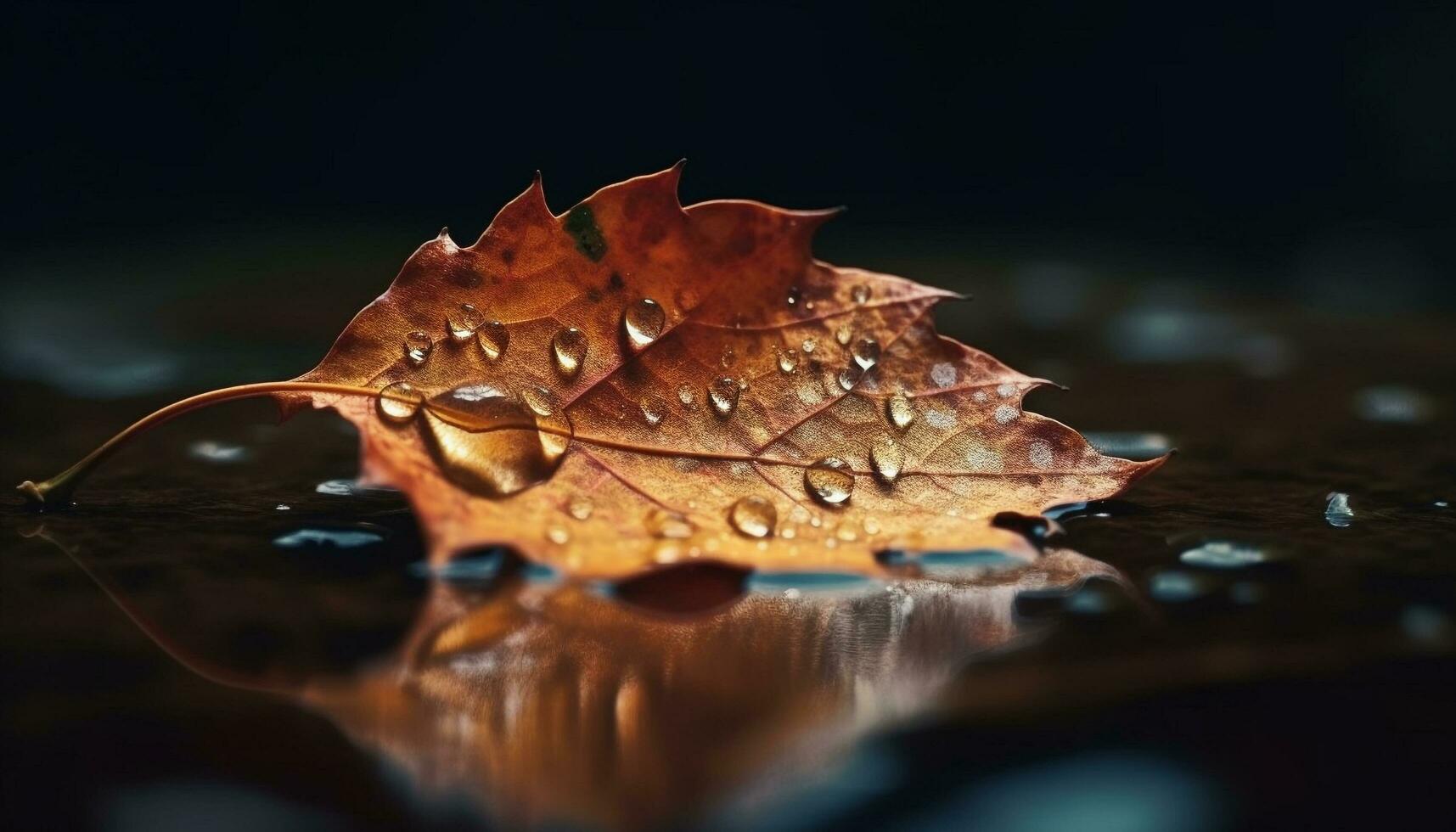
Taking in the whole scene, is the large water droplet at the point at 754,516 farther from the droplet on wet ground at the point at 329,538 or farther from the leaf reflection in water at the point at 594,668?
the droplet on wet ground at the point at 329,538

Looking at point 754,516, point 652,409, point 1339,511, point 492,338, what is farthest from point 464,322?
point 1339,511

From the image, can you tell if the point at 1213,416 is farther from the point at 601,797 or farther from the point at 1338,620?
the point at 601,797

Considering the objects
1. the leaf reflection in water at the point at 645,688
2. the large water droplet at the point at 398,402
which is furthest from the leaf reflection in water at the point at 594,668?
the large water droplet at the point at 398,402

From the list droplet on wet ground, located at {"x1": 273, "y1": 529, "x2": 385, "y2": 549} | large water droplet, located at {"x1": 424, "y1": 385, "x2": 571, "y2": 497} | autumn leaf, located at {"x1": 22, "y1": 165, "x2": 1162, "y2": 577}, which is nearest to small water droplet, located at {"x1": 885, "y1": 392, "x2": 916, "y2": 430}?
autumn leaf, located at {"x1": 22, "y1": 165, "x2": 1162, "y2": 577}

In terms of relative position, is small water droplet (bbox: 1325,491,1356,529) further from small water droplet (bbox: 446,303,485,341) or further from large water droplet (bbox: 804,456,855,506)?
small water droplet (bbox: 446,303,485,341)

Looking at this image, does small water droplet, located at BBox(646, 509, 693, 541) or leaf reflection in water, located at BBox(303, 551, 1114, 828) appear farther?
small water droplet, located at BBox(646, 509, 693, 541)

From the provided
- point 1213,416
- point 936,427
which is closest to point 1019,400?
point 936,427
